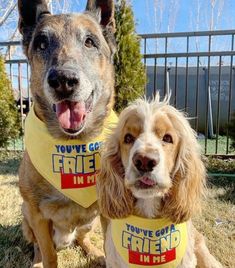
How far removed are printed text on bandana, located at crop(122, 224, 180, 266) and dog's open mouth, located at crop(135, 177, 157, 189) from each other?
42 cm

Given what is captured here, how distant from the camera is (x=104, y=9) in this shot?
302 centimetres

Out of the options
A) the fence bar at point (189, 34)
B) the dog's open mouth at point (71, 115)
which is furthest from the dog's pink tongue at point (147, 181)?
the fence bar at point (189, 34)

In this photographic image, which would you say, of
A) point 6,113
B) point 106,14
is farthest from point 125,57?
point 106,14

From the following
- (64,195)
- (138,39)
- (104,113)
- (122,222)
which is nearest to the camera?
(122,222)

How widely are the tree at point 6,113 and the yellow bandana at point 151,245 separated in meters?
5.11

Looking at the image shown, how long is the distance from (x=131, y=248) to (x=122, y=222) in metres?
0.18

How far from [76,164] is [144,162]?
32.3 inches

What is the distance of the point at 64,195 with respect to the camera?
8.79 feet

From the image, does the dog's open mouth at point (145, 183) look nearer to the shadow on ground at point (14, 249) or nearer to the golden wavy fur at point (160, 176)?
the golden wavy fur at point (160, 176)

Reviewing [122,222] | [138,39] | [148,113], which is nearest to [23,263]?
[122,222]

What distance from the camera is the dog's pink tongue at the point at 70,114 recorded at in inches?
98.4

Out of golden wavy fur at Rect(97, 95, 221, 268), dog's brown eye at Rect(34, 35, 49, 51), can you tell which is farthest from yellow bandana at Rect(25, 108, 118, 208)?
dog's brown eye at Rect(34, 35, 49, 51)

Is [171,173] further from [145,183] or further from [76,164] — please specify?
[76,164]

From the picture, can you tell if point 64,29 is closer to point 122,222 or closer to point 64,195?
point 64,195
